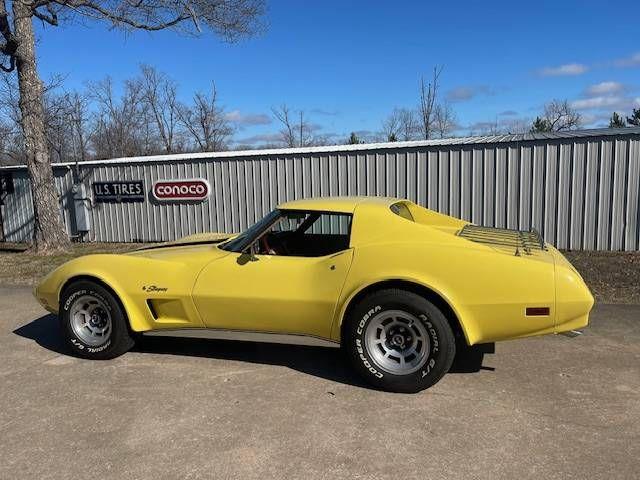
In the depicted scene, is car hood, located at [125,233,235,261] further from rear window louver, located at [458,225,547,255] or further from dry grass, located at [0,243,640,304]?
dry grass, located at [0,243,640,304]

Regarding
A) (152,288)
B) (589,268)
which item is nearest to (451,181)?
(589,268)

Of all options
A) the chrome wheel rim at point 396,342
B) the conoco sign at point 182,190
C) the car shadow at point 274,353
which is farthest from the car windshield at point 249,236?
the conoco sign at point 182,190

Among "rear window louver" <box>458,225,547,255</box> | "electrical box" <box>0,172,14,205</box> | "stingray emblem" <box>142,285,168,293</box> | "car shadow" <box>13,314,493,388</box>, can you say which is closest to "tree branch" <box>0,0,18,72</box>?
"electrical box" <box>0,172,14,205</box>

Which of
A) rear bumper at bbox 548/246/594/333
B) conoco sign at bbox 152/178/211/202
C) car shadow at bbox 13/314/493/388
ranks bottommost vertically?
car shadow at bbox 13/314/493/388

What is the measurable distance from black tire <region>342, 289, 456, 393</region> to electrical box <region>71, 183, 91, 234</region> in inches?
485

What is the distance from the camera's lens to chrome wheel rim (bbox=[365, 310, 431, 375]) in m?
4.06

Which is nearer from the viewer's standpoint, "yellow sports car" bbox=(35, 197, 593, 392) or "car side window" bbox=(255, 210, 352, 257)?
"yellow sports car" bbox=(35, 197, 593, 392)

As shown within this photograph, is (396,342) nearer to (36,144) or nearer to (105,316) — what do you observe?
(105,316)

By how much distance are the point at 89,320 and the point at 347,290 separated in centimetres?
259

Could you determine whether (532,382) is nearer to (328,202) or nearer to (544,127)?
(328,202)

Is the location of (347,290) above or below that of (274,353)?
above

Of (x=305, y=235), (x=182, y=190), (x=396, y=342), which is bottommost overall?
(x=396, y=342)

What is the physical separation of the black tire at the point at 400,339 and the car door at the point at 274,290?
0.26 metres

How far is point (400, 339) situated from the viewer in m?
4.14
